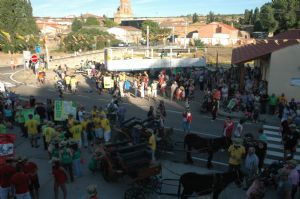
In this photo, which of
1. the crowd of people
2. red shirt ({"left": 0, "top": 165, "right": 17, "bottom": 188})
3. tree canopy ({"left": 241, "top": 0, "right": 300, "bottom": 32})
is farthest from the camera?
tree canopy ({"left": 241, "top": 0, "right": 300, "bottom": 32})

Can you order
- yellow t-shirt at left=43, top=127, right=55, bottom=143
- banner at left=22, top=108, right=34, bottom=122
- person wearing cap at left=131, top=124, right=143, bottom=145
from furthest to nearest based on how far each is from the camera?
banner at left=22, top=108, right=34, bottom=122, person wearing cap at left=131, top=124, right=143, bottom=145, yellow t-shirt at left=43, top=127, right=55, bottom=143

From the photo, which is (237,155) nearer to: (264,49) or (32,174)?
(32,174)

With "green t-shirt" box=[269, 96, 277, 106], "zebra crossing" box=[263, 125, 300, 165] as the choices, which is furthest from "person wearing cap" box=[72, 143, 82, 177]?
→ "green t-shirt" box=[269, 96, 277, 106]

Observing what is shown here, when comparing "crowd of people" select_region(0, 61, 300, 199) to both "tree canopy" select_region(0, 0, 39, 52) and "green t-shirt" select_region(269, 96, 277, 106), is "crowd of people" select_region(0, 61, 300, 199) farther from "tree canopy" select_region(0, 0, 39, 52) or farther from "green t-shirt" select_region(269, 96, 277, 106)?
"tree canopy" select_region(0, 0, 39, 52)

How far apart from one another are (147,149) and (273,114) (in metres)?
11.6

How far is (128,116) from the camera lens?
19.9 m

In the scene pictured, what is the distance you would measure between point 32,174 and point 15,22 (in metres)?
55.2

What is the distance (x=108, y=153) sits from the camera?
441 inches

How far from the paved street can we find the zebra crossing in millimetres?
774

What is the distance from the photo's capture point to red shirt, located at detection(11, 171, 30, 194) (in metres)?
8.88

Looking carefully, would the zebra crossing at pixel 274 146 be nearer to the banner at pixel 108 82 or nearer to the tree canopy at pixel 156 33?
the banner at pixel 108 82

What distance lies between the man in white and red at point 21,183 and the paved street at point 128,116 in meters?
1.71

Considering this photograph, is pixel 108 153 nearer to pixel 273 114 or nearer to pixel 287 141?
pixel 287 141

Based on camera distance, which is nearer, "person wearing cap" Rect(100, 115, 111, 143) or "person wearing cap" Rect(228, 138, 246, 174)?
"person wearing cap" Rect(228, 138, 246, 174)
